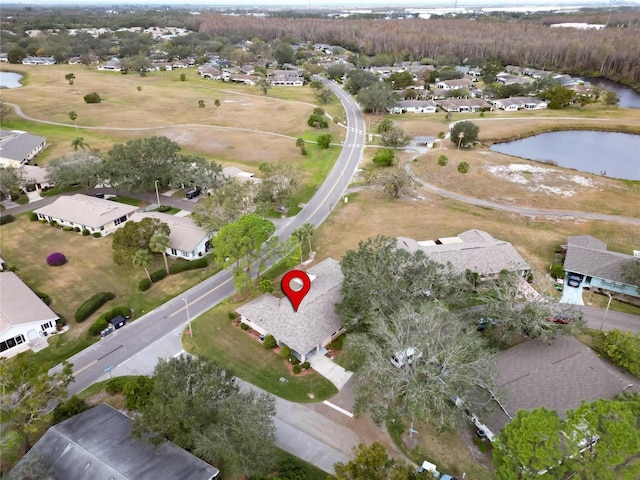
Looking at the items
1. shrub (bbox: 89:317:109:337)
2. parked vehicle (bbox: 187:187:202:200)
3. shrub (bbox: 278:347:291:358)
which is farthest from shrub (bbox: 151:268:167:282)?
parked vehicle (bbox: 187:187:202:200)

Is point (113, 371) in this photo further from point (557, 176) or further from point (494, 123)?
point (494, 123)

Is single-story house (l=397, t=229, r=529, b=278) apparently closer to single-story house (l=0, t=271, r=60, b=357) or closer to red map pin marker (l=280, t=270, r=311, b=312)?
red map pin marker (l=280, t=270, r=311, b=312)

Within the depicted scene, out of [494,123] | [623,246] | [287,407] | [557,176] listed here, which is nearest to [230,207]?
[287,407]

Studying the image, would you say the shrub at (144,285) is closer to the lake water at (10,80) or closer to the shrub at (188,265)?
the shrub at (188,265)

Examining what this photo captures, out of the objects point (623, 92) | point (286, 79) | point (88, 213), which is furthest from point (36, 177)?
point (623, 92)

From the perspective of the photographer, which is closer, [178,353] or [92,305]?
[178,353]

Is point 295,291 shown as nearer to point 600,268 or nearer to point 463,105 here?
point 600,268

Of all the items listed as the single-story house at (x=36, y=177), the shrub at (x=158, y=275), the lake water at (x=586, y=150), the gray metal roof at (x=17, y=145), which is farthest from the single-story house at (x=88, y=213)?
the lake water at (x=586, y=150)
